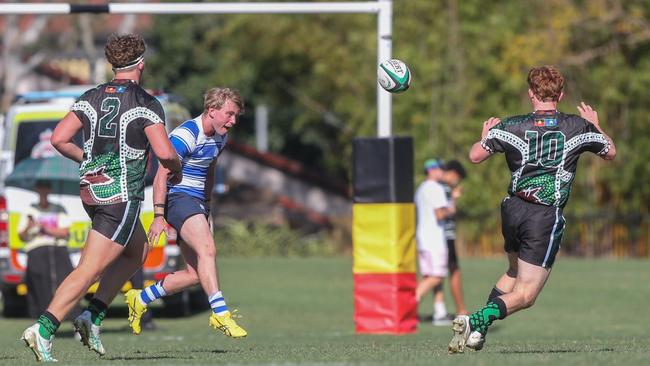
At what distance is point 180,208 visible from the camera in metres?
11.1

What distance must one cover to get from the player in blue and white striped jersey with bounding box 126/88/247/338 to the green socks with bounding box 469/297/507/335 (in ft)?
6.19

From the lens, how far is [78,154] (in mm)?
10445

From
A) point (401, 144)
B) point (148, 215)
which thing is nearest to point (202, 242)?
point (401, 144)

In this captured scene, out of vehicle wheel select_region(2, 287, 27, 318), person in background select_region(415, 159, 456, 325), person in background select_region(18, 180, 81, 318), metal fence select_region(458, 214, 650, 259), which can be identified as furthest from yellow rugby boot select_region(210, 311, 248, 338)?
metal fence select_region(458, 214, 650, 259)

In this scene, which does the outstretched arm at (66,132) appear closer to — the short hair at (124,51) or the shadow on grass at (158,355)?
the short hair at (124,51)

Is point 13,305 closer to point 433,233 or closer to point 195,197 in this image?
point 433,233

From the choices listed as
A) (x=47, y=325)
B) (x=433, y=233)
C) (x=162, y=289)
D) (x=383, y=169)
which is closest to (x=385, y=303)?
(x=383, y=169)

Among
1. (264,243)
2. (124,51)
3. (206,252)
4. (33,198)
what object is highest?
(124,51)

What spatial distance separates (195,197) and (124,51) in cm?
141

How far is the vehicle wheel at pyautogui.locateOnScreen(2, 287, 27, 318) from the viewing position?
18.3 meters

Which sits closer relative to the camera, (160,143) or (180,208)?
(160,143)

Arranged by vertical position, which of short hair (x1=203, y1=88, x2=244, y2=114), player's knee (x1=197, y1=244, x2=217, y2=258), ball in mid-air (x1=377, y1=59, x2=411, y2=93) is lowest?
player's knee (x1=197, y1=244, x2=217, y2=258)

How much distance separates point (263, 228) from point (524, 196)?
Result: 27.7 m

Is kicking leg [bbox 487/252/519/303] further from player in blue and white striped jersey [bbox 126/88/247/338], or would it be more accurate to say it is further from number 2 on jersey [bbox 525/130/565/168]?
player in blue and white striped jersey [bbox 126/88/247/338]
